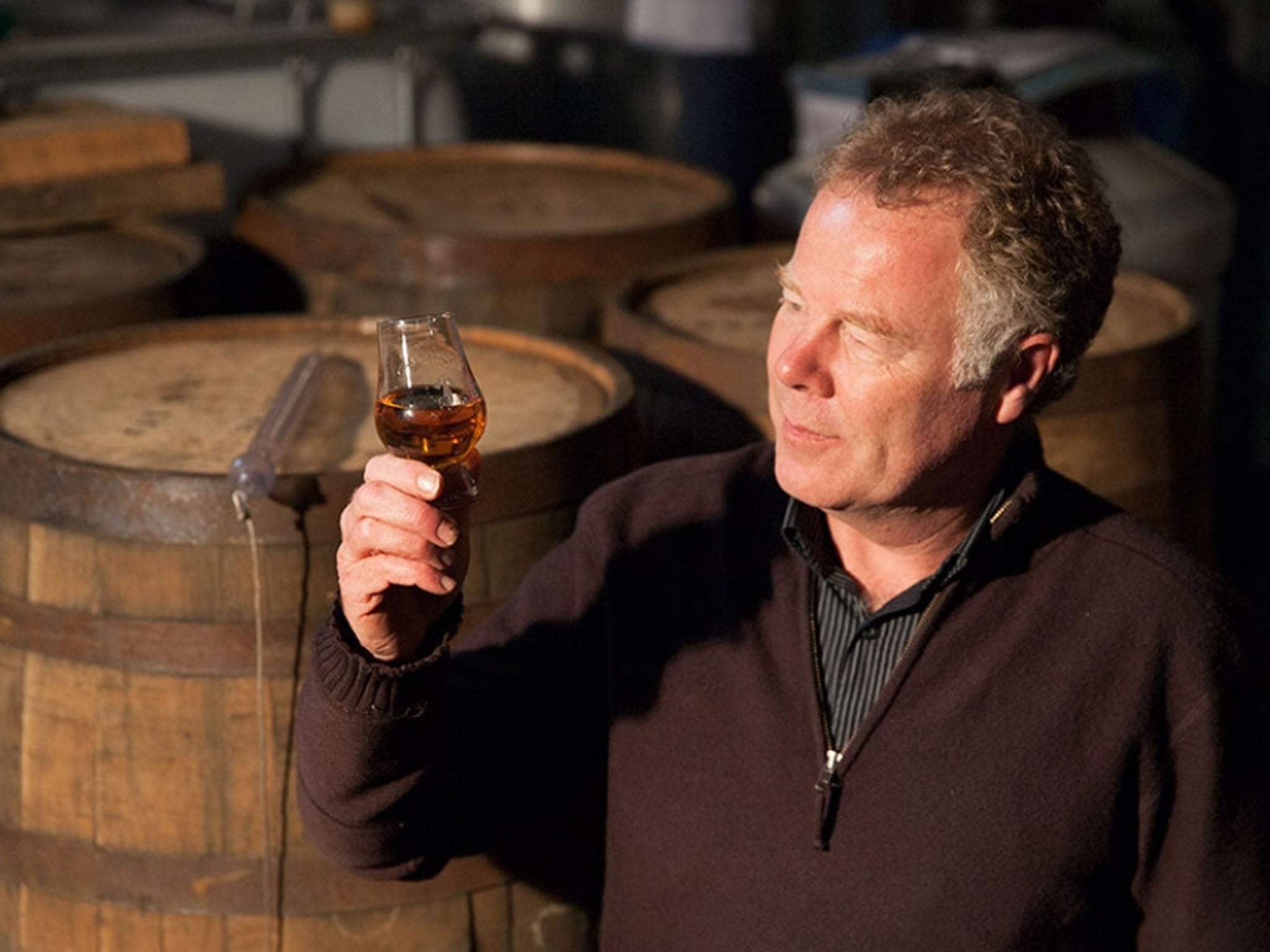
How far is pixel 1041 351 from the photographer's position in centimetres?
181

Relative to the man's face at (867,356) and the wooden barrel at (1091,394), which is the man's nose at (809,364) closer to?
the man's face at (867,356)

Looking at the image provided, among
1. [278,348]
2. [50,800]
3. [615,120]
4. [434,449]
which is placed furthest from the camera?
[615,120]

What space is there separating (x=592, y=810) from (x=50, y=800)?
667 mm

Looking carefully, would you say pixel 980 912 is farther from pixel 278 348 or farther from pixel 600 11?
pixel 600 11

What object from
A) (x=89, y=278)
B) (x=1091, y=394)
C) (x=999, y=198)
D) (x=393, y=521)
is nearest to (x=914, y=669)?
(x=999, y=198)

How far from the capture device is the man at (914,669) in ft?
5.62

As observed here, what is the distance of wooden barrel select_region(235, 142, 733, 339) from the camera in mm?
3135

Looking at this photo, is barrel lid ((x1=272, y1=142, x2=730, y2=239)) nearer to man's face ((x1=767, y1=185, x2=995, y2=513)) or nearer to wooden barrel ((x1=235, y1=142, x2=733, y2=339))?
wooden barrel ((x1=235, y1=142, x2=733, y2=339))

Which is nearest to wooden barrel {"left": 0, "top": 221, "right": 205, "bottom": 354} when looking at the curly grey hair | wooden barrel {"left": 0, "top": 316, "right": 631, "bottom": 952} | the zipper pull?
wooden barrel {"left": 0, "top": 316, "right": 631, "bottom": 952}

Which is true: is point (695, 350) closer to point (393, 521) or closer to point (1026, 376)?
point (1026, 376)

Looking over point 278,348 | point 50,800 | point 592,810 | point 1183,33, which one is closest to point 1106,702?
point 592,810

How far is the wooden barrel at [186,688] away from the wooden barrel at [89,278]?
544mm

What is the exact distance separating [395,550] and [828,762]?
0.54 m

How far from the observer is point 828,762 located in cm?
181
